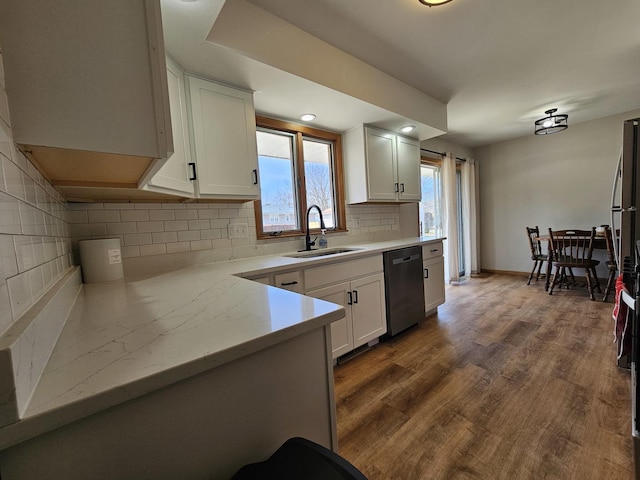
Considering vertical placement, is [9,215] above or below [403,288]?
above

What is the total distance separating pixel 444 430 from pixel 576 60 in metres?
3.17

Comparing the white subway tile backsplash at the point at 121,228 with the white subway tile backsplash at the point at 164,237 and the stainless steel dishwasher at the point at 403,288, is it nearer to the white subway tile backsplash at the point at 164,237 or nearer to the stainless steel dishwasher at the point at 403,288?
the white subway tile backsplash at the point at 164,237

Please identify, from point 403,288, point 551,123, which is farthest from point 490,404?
point 551,123

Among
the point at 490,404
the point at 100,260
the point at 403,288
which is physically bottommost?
the point at 490,404

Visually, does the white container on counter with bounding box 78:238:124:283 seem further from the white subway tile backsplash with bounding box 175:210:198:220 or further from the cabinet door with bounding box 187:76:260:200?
the cabinet door with bounding box 187:76:260:200

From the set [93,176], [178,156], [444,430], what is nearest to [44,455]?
[93,176]

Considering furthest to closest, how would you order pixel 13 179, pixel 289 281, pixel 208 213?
pixel 208 213 < pixel 289 281 < pixel 13 179

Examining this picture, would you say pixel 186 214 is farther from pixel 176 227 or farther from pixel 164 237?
pixel 164 237

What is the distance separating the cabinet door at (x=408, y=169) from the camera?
3.13 m

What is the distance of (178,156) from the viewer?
5.10 feet

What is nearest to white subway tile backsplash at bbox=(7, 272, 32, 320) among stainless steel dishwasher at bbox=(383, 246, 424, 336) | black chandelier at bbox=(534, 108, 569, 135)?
stainless steel dishwasher at bbox=(383, 246, 424, 336)

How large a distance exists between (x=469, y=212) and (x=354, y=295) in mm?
3786

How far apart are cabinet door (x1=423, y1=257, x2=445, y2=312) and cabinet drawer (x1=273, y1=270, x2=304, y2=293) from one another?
1.68 m

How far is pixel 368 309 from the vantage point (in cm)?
233
